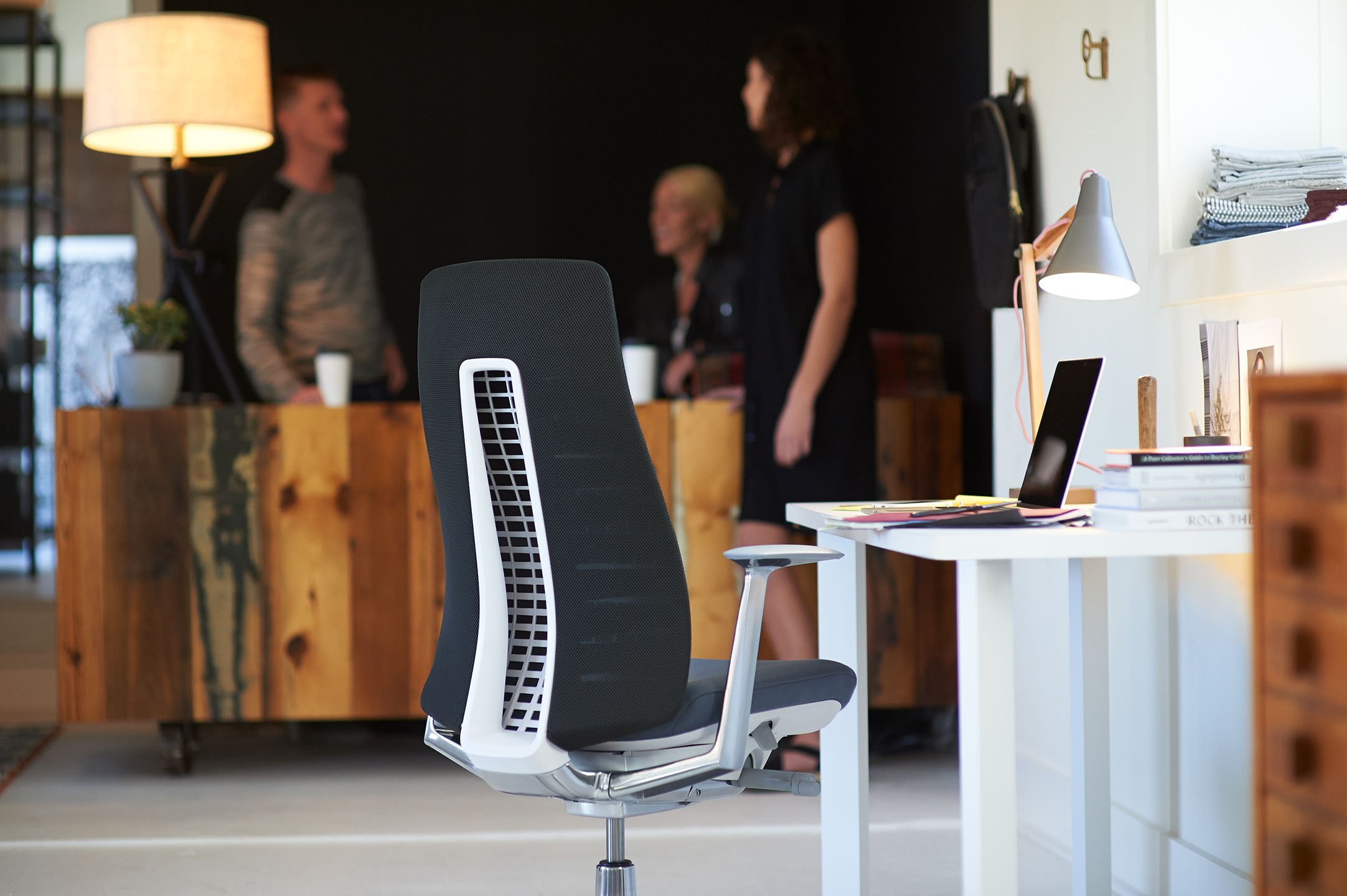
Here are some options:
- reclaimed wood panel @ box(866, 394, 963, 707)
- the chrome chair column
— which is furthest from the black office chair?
reclaimed wood panel @ box(866, 394, 963, 707)

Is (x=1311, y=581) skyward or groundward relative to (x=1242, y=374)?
groundward

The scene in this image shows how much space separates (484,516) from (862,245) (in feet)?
6.67

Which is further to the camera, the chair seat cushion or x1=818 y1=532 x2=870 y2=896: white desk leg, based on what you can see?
x1=818 y1=532 x2=870 y2=896: white desk leg

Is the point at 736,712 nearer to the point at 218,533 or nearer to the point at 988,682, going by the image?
the point at 988,682

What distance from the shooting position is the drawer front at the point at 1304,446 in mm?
1069

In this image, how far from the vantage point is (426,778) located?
3516 millimetres

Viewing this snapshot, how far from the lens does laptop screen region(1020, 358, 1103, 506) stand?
1924 mm

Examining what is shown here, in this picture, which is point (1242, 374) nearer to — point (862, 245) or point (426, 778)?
point (862, 245)

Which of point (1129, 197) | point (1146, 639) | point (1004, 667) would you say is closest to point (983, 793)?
point (1004, 667)

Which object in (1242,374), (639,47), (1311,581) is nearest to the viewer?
(1311,581)

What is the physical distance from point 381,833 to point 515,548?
1.58 m

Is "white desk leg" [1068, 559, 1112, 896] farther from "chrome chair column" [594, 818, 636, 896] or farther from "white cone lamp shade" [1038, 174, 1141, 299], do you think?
"chrome chair column" [594, 818, 636, 896]

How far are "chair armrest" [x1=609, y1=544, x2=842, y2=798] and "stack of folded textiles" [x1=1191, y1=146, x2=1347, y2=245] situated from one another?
1.09 metres

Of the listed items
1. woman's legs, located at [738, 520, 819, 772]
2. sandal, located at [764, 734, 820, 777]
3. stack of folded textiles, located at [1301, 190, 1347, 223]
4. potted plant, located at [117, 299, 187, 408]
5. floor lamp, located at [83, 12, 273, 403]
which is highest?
floor lamp, located at [83, 12, 273, 403]
